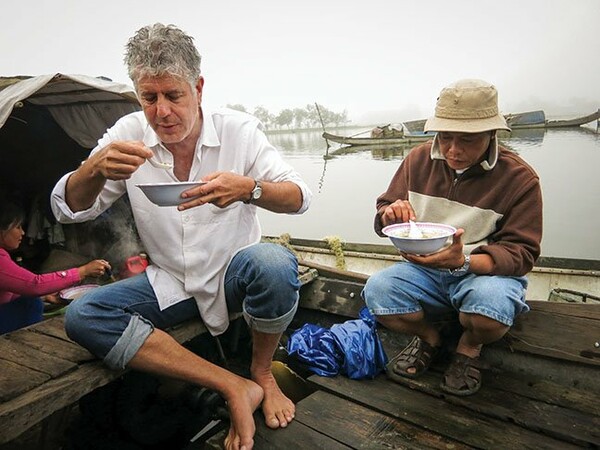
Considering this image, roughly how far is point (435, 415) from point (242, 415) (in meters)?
0.82

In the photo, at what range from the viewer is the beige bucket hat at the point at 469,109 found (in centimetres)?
185

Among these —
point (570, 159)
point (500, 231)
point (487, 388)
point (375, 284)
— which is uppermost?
point (500, 231)

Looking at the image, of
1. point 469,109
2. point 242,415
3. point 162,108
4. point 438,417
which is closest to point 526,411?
point 438,417

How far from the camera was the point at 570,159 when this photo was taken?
78.1ft

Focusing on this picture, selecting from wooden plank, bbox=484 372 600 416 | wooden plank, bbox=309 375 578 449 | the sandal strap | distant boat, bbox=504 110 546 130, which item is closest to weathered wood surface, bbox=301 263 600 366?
wooden plank, bbox=484 372 600 416

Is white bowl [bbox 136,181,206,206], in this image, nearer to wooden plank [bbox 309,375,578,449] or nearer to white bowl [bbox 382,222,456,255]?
white bowl [bbox 382,222,456,255]

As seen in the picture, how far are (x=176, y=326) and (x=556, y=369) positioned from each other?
73.9 inches

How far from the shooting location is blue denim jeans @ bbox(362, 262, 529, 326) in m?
1.77

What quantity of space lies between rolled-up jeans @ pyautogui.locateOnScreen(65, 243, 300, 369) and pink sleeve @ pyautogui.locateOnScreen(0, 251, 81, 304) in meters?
0.88

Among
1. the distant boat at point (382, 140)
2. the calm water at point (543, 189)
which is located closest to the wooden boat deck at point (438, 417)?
the calm water at point (543, 189)

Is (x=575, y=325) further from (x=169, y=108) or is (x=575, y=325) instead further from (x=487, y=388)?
(x=169, y=108)

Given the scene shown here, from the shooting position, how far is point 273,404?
1.79 meters

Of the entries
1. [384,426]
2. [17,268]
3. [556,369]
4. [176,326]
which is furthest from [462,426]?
[17,268]

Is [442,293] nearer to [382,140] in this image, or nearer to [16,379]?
[16,379]
